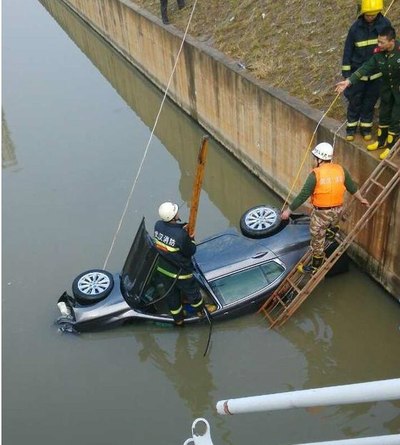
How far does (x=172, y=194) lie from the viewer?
10695mm

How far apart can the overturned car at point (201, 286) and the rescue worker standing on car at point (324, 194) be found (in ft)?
1.79

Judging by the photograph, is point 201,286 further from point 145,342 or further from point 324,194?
point 324,194

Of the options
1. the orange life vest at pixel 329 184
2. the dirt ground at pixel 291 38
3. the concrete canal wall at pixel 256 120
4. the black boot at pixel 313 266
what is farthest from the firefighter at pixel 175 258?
the dirt ground at pixel 291 38

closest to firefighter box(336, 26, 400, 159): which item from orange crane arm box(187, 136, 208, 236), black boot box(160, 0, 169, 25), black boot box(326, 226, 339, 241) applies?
black boot box(326, 226, 339, 241)

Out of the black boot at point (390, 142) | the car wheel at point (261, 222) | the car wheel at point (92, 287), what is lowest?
the car wheel at point (92, 287)

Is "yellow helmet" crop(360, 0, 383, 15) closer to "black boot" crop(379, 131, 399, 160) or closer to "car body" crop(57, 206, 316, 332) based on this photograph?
"black boot" crop(379, 131, 399, 160)

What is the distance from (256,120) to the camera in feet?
33.0

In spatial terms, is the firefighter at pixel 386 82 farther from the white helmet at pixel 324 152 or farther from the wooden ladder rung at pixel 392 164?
the white helmet at pixel 324 152

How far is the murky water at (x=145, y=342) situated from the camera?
6.18 m

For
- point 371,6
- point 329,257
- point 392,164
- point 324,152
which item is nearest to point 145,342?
point 329,257

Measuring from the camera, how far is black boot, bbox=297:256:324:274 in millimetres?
6988

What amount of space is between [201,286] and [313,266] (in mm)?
1532

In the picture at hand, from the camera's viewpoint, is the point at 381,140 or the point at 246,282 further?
the point at 246,282

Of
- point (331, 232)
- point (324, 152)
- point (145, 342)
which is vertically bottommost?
point (145, 342)
